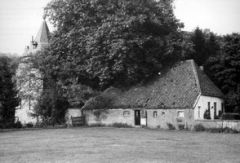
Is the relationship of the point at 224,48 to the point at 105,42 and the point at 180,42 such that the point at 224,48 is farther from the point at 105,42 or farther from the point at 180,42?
the point at 105,42

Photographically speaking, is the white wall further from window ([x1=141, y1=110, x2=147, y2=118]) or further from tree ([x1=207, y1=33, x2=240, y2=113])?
window ([x1=141, y1=110, x2=147, y2=118])

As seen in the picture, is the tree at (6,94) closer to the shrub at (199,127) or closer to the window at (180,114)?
the window at (180,114)

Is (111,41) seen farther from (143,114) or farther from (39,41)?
(39,41)

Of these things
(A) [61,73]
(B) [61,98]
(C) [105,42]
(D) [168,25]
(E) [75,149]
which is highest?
(D) [168,25]

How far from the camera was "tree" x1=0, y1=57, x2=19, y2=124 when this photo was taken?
136ft

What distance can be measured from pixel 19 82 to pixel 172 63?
22.0 metres

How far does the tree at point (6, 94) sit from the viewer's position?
41.5 m

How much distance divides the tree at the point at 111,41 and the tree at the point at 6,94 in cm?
610

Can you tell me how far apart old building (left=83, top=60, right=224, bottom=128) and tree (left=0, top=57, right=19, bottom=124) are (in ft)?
31.8

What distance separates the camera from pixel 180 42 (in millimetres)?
44969

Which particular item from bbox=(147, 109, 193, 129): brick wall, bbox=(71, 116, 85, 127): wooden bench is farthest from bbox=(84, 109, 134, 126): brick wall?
bbox=(147, 109, 193, 129): brick wall

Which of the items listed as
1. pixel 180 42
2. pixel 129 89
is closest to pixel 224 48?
pixel 180 42

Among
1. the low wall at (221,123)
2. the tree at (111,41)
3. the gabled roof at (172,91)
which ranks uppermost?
the tree at (111,41)

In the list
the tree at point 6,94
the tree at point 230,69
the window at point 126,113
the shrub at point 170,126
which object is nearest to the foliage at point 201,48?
the tree at point 230,69
